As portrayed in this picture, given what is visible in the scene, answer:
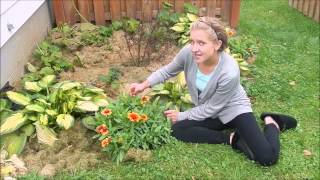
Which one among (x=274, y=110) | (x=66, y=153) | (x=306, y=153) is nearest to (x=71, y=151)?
(x=66, y=153)

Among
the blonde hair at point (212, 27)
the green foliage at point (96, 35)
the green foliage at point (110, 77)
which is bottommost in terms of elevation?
the green foliage at point (110, 77)

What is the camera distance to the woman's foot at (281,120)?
14.6ft

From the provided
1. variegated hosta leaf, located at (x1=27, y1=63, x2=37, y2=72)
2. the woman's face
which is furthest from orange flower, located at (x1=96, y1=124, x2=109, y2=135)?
variegated hosta leaf, located at (x1=27, y1=63, x2=37, y2=72)

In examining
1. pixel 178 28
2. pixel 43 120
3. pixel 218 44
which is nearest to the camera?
pixel 218 44

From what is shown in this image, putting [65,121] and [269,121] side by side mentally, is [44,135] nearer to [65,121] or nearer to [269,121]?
[65,121]

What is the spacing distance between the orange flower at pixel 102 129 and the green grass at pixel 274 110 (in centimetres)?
26

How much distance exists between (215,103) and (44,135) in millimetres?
1522

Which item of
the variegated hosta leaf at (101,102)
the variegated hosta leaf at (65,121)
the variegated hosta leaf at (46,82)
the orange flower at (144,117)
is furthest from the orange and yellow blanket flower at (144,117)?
the variegated hosta leaf at (46,82)

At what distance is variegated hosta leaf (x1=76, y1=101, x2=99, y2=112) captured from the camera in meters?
4.25

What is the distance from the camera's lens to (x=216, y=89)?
13.2ft

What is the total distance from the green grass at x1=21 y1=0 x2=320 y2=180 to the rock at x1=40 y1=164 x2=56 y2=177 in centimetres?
8

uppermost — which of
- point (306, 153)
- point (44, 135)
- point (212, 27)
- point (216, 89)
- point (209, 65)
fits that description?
point (212, 27)

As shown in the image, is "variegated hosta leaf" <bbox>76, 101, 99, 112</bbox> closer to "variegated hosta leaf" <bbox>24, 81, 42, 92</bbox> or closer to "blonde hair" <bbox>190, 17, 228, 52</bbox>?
"variegated hosta leaf" <bbox>24, 81, 42, 92</bbox>

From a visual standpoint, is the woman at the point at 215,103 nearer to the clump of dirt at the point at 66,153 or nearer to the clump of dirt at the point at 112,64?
the clump of dirt at the point at 66,153
